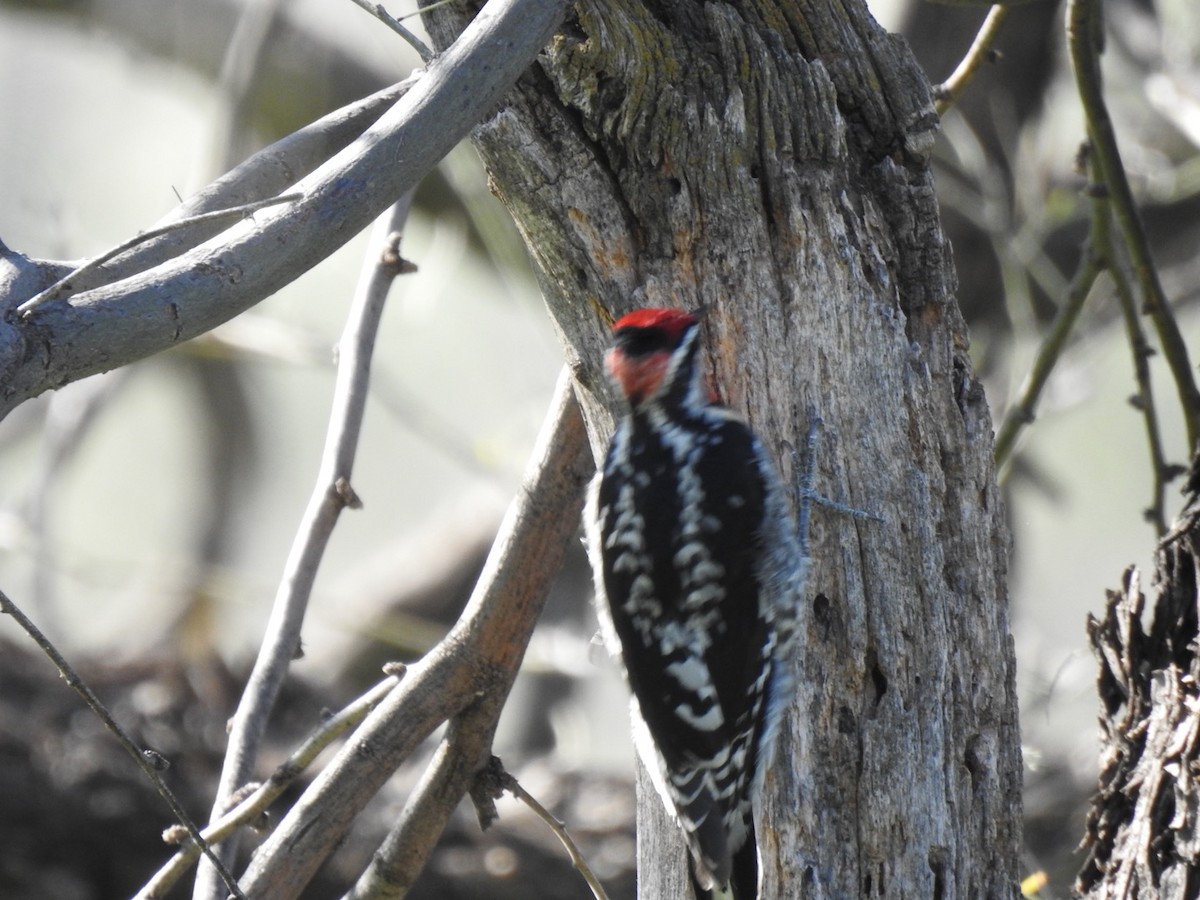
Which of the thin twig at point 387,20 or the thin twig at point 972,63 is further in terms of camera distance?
the thin twig at point 972,63

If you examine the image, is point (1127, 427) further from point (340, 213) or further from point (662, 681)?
point (340, 213)

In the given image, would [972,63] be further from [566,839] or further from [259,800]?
[259,800]

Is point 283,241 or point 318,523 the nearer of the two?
point 283,241

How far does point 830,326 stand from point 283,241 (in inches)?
50.6

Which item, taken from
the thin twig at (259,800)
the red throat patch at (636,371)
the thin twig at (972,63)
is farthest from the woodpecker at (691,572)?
the thin twig at (972,63)

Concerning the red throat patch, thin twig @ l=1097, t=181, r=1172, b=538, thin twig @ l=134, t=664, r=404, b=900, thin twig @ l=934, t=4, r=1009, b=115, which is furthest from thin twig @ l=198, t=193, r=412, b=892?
thin twig @ l=1097, t=181, r=1172, b=538

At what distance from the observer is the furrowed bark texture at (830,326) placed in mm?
2455

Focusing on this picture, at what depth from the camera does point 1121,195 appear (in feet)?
10.6

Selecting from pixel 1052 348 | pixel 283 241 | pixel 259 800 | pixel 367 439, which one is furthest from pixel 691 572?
pixel 367 439

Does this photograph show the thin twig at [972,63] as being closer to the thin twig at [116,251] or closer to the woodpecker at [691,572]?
the woodpecker at [691,572]

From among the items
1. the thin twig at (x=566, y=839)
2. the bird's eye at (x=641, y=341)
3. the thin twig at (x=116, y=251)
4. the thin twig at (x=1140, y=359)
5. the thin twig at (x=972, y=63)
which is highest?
the thin twig at (x=972, y=63)

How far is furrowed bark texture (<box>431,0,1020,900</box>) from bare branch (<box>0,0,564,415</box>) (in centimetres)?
59

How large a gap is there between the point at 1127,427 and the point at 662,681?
5.89 m

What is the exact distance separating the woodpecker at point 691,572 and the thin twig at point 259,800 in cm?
63
